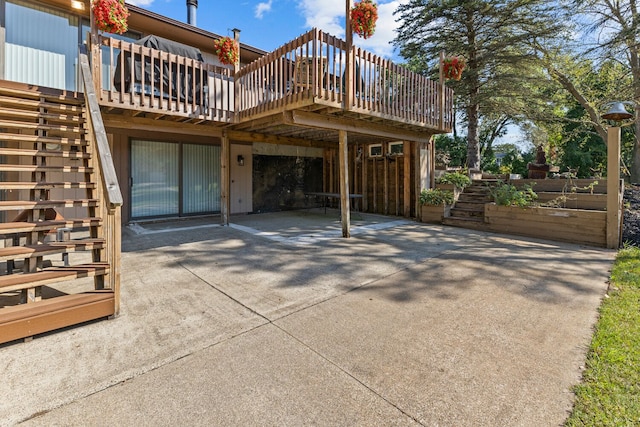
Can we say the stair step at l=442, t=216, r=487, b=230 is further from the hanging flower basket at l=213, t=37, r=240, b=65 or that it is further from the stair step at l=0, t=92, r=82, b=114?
the stair step at l=0, t=92, r=82, b=114

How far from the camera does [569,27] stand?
33.1 ft

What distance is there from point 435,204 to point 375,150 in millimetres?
2763

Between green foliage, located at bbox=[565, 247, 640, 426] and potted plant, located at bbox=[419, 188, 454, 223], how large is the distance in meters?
4.85

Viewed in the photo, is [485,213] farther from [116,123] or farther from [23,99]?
[23,99]

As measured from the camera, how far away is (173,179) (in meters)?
8.22

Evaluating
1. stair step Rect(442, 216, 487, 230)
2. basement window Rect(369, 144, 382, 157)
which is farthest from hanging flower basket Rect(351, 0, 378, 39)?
stair step Rect(442, 216, 487, 230)

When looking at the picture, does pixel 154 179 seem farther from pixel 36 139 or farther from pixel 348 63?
pixel 348 63

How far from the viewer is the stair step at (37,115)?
Result: 3994 mm

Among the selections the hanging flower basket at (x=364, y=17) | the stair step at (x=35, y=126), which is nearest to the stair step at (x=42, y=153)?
the stair step at (x=35, y=126)

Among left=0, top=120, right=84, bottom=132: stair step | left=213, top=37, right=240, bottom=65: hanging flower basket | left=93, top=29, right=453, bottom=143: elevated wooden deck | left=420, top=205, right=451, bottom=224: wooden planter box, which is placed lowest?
left=420, top=205, right=451, bottom=224: wooden planter box

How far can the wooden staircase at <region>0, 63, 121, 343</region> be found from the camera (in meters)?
2.57

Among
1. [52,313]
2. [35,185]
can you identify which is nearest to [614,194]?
[52,313]

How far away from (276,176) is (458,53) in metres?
7.23

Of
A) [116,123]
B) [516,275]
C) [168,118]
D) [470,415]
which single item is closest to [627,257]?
[516,275]
